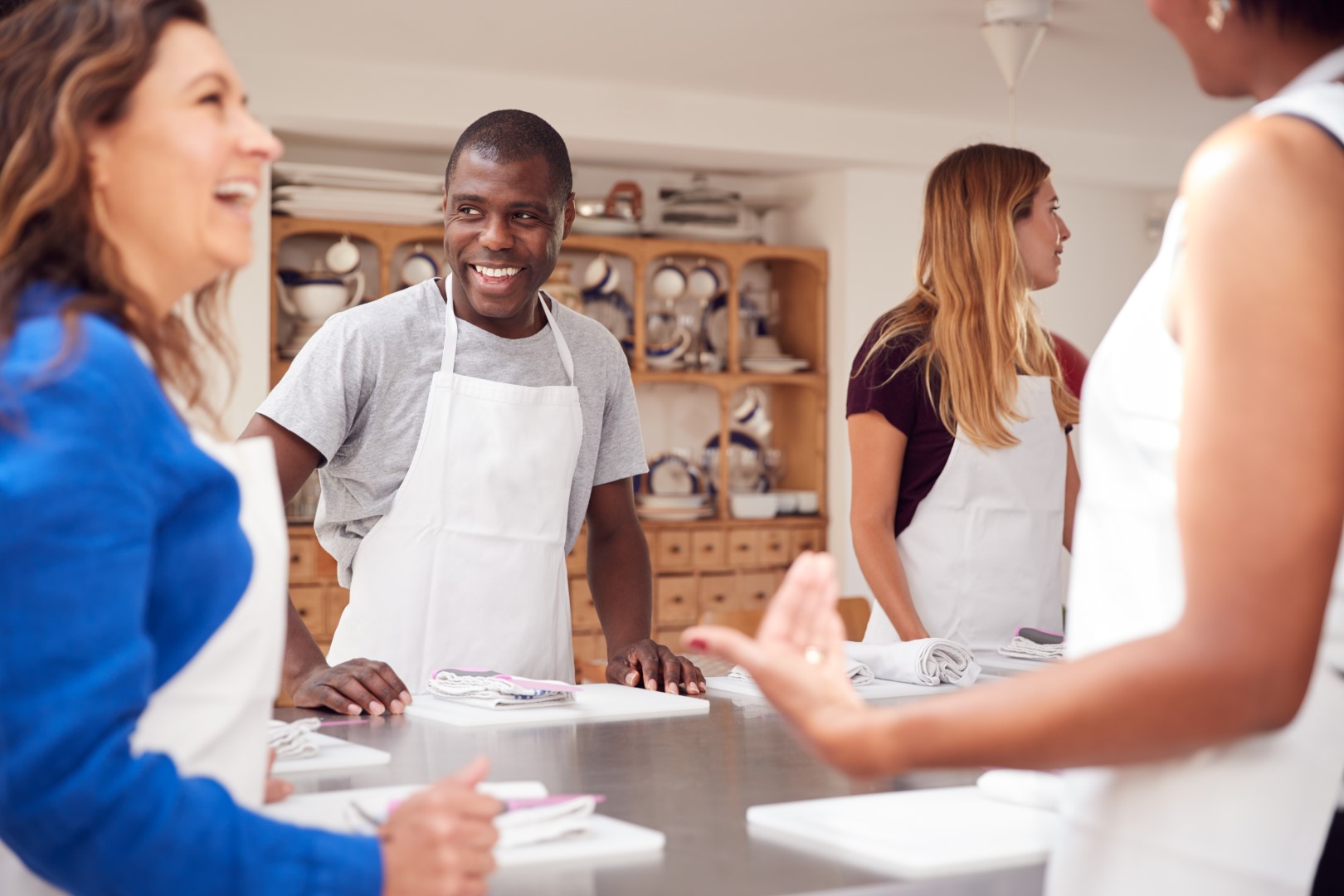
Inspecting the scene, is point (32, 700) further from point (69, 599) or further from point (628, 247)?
point (628, 247)

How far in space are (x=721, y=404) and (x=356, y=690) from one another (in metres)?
3.74

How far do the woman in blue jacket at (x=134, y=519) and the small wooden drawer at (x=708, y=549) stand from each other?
163 inches

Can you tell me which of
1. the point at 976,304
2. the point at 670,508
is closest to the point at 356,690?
the point at 976,304

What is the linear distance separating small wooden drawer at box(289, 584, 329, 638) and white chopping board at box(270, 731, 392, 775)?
126 inches

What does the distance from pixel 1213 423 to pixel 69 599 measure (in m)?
0.59

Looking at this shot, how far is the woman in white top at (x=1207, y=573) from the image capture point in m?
0.68

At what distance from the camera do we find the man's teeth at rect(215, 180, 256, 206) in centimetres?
86

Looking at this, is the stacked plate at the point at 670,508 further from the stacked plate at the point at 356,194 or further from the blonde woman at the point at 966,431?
the blonde woman at the point at 966,431

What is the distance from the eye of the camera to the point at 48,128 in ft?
2.58

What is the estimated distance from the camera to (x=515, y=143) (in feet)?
6.67

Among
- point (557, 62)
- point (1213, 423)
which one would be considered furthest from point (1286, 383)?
point (557, 62)

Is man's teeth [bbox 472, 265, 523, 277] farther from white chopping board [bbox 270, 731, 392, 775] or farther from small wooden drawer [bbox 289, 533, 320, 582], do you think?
small wooden drawer [bbox 289, 533, 320, 582]

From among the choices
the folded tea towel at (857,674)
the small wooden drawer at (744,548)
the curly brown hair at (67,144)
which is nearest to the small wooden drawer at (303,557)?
the small wooden drawer at (744,548)

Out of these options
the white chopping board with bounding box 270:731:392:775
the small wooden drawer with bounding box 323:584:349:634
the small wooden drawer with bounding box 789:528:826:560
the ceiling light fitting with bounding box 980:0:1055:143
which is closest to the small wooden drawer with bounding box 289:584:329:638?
the small wooden drawer with bounding box 323:584:349:634
